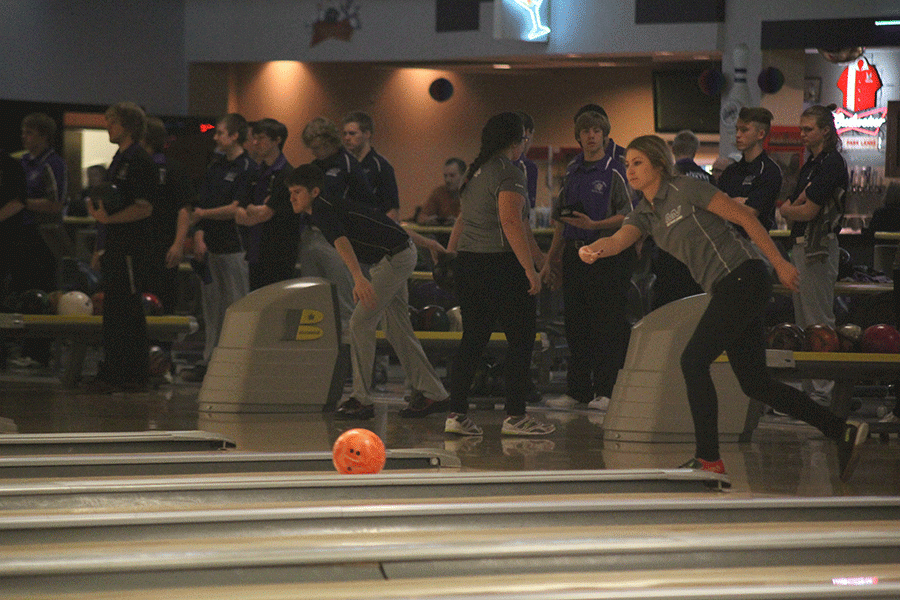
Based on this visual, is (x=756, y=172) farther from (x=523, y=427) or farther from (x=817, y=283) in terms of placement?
(x=523, y=427)

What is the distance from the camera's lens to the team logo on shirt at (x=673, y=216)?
4.82 meters

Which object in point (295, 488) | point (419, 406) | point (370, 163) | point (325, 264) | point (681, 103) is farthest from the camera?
point (681, 103)

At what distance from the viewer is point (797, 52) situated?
1254cm

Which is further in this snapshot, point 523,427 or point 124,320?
point 124,320

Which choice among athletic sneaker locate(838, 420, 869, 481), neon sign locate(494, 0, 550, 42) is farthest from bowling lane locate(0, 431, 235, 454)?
neon sign locate(494, 0, 550, 42)

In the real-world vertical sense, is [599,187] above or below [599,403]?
above

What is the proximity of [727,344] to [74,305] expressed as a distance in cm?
506

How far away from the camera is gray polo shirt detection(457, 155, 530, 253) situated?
5910mm

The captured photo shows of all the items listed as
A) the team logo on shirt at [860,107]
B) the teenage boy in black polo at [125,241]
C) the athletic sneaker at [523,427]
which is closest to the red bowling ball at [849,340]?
the athletic sneaker at [523,427]

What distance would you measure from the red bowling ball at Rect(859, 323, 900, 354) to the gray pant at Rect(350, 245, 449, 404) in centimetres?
227

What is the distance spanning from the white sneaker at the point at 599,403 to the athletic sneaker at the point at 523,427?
44.3 inches

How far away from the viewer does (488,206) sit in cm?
595

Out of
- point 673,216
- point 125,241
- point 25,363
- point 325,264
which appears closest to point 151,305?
point 125,241

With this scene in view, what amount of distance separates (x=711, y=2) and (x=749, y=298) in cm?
877
